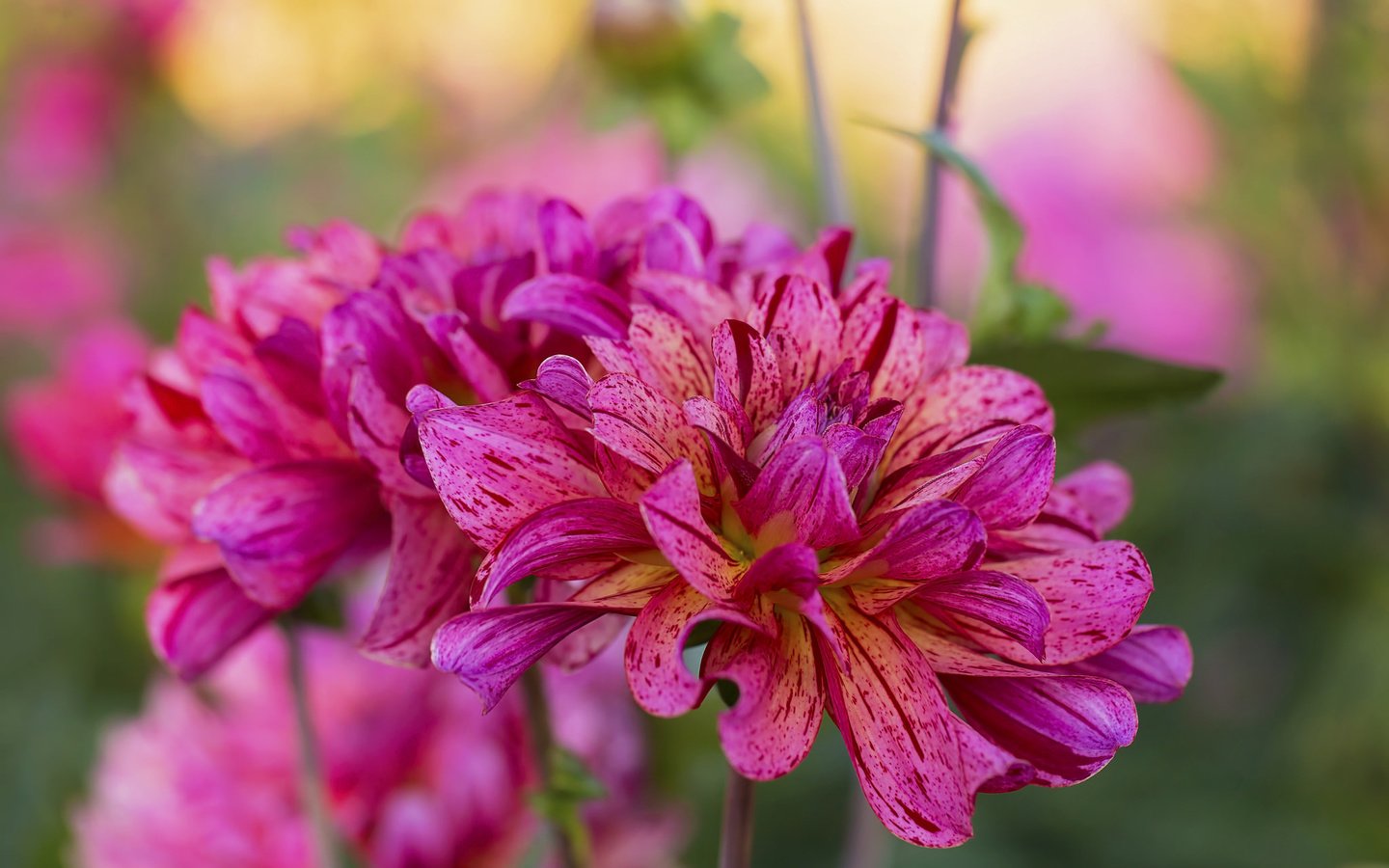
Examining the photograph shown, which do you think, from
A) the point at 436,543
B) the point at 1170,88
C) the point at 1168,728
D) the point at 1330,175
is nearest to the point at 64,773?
the point at 436,543

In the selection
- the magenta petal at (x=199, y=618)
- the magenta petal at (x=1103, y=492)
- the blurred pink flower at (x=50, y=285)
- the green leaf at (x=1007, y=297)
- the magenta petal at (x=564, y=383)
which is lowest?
the blurred pink flower at (x=50, y=285)

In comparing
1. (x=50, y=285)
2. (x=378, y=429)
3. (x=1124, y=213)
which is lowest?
(x=50, y=285)

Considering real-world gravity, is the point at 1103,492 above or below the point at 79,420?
above

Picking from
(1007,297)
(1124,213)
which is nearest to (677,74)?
(1007,297)

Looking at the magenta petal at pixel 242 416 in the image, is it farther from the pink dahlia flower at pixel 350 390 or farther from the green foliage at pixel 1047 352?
the green foliage at pixel 1047 352

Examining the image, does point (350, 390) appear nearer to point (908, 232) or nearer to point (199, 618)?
point (199, 618)

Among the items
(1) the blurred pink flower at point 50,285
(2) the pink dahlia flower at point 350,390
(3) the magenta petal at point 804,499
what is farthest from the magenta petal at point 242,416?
(1) the blurred pink flower at point 50,285
